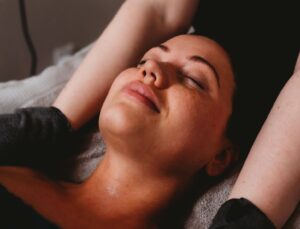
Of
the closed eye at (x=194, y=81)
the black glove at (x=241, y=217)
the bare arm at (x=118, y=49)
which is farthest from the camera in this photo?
the bare arm at (x=118, y=49)

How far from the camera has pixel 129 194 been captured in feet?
2.98

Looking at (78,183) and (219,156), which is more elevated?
(219,156)

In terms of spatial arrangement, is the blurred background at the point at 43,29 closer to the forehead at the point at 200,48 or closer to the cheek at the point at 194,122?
the forehead at the point at 200,48

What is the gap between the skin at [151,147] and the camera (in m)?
0.83

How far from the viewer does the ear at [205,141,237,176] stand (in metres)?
0.94

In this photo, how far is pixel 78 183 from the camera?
1.04m

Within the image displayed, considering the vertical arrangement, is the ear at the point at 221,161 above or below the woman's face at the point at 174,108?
below

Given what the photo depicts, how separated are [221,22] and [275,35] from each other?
0.44 ft

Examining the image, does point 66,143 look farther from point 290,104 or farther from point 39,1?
point 39,1

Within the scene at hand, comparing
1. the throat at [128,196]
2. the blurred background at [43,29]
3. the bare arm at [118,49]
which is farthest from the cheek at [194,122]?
the blurred background at [43,29]

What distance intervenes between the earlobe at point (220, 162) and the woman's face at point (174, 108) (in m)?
0.02

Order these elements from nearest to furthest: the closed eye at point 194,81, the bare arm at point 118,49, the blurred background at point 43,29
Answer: the closed eye at point 194,81 < the bare arm at point 118,49 < the blurred background at point 43,29

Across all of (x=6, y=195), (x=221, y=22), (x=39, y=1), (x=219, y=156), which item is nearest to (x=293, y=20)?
(x=221, y=22)

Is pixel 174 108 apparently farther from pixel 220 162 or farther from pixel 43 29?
pixel 43 29
